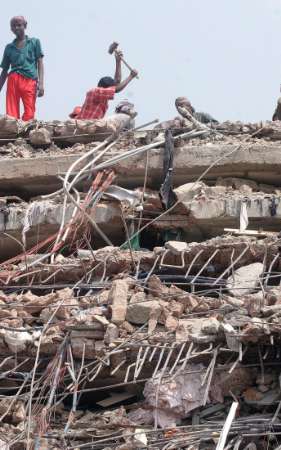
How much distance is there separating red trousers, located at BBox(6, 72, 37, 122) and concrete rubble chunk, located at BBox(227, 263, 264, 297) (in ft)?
16.5

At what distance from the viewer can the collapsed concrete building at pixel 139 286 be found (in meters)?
11.3

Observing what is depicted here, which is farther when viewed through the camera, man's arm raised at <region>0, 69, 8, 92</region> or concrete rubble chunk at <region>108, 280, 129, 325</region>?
man's arm raised at <region>0, 69, 8, 92</region>

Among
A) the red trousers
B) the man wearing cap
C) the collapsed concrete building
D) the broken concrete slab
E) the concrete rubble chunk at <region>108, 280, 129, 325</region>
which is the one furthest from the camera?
the red trousers

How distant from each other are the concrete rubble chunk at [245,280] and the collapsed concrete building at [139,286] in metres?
0.02

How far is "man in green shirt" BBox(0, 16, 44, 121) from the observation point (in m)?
16.7

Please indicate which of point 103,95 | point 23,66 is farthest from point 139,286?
point 23,66

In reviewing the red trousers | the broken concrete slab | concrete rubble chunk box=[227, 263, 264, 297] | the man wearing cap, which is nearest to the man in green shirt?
the red trousers

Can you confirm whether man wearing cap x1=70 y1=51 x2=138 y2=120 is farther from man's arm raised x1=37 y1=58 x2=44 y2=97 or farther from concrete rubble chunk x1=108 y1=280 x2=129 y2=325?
concrete rubble chunk x1=108 y1=280 x2=129 y2=325

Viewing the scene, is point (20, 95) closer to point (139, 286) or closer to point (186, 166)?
point (186, 166)

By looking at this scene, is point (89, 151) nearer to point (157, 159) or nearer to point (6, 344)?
point (157, 159)

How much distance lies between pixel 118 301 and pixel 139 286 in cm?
70

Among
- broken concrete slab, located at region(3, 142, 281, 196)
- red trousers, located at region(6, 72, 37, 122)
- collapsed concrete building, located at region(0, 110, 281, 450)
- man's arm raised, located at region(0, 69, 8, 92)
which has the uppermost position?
man's arm raised, located at region(0, 69, 8, 92)

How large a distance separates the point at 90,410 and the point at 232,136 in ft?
16.4

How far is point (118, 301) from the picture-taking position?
12.0m
